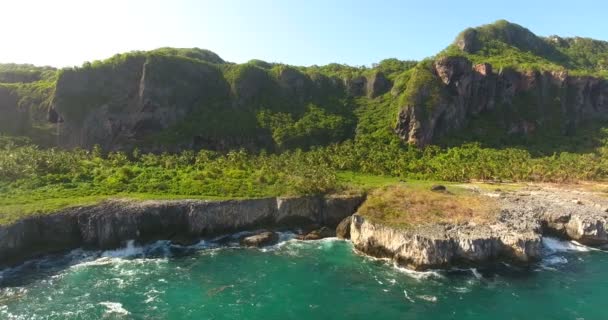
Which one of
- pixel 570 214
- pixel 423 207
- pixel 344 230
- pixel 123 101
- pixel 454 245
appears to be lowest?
pixel 344 230

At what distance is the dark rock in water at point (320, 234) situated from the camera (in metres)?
70.8

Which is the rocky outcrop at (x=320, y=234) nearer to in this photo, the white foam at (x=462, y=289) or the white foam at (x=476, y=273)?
the white foam at (x=476, y=273)

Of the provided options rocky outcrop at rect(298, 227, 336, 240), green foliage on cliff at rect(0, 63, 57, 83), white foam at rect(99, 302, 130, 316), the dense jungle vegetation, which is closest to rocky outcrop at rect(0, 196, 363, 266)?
the dense jungle vegetation

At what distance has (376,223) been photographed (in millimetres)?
63375

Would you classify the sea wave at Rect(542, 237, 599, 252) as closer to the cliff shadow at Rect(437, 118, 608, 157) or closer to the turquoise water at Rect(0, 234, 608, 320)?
the turquoise water at Rect(0, 234, 608, 320)

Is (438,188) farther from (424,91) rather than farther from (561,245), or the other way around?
(424,91)

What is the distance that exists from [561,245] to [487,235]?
57.9 feet

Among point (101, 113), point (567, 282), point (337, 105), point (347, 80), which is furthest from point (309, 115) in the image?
point (567, 282)

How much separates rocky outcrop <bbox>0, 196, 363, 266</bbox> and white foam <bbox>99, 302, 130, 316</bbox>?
60.5 feet

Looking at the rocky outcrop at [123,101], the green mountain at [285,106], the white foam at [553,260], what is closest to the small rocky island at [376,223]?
the white foam at [553,260]

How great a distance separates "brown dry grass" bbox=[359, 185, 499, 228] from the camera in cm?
6444

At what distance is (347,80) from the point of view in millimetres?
167875

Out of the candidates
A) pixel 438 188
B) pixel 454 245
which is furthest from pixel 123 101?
pixel 454 245

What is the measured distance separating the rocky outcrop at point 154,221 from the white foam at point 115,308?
1844 cm
